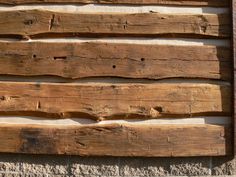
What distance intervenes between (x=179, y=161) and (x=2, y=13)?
4.61 feet

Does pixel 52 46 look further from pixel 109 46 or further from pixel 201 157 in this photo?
pixel 201 157

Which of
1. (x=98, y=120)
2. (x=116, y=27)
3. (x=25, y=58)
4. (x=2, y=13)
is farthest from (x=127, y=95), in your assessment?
(x=2, y=13)

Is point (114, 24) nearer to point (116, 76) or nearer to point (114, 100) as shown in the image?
point (116, 76)

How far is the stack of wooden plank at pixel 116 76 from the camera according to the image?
2617 millimetres

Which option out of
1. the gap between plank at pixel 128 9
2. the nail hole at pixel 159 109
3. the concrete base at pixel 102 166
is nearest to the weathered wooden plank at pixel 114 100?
the nail hole at pixel 159 109

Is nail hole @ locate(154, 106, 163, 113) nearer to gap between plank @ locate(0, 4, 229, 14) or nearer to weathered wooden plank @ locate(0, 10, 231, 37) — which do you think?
weathered wooden plank @ locate(0, 10, 231, 37)

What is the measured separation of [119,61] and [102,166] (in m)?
0.63

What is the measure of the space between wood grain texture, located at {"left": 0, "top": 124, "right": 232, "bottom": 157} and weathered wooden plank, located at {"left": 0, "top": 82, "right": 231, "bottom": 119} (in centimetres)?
9

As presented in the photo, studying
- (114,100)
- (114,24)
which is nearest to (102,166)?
(114,100)

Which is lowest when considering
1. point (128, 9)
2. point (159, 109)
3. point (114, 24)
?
point (159, 109)

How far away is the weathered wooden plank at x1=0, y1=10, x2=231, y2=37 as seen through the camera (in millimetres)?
2717

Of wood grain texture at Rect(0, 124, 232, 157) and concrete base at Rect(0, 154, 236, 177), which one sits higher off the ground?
wood grain texture at Rect(0, 124, 232, 157)

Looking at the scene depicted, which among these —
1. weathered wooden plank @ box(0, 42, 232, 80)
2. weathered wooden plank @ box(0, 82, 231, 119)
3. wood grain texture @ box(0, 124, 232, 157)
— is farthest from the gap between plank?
wood grain texture @ box(0, 124, 232, 157)

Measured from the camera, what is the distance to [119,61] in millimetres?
2680
